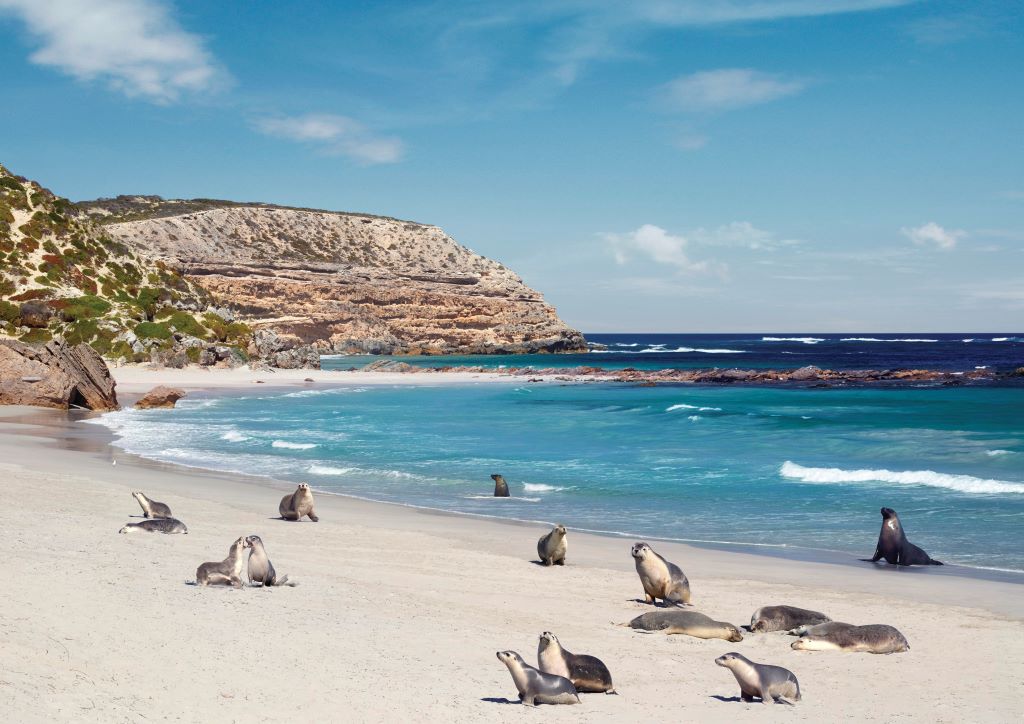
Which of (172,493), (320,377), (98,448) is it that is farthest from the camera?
(320,377)

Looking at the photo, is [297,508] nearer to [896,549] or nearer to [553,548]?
[553,548]

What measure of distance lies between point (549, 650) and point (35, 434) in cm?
1847

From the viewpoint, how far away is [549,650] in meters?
5.71

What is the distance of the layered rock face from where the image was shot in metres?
95.2

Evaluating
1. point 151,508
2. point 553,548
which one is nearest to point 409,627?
point 553,548

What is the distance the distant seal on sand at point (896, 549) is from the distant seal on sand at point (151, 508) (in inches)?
332

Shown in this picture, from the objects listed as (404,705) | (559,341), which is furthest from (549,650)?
(559,341)

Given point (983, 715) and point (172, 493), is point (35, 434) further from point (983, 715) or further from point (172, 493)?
point (983, 715)

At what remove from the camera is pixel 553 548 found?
9789mm

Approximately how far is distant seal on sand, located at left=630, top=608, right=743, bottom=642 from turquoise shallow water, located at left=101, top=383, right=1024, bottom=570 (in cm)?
482

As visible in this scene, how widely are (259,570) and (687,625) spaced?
3.64 metres

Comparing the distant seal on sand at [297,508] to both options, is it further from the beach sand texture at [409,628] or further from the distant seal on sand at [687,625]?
the distant seal on sand at [687,625]

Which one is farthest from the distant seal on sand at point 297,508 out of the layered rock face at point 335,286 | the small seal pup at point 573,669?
the layered rock face at point 335,286

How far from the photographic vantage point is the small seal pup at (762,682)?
18.5ft
